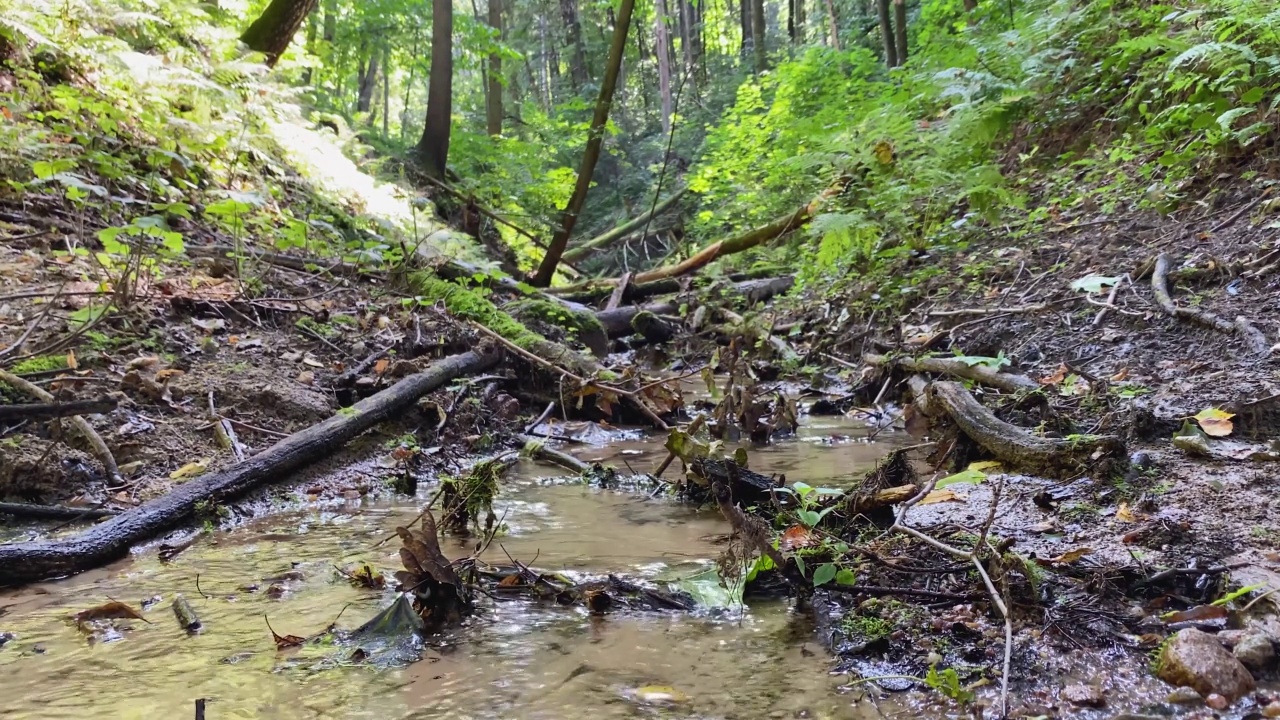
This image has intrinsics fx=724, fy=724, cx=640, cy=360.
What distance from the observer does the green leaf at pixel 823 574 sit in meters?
2.48

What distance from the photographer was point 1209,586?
2.19 meters

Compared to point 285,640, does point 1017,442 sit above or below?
above

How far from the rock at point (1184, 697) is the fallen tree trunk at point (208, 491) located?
3646 millimetres

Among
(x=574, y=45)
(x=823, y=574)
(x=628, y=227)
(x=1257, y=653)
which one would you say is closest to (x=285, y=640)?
(x=823, y=574)

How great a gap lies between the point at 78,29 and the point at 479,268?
4.67m

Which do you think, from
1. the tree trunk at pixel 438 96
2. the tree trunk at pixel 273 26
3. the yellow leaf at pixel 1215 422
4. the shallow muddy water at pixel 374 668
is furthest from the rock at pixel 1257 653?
the tree trunk at pixel 438 96

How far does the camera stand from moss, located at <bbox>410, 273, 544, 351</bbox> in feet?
21.2

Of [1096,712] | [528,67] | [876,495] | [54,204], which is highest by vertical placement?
[528,67]

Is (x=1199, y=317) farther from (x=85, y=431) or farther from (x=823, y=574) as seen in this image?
(x=85, y=431)

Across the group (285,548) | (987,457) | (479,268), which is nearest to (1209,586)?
(987,457)

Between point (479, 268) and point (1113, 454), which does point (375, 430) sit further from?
point (1113, 454)

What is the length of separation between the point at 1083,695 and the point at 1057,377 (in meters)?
3.47

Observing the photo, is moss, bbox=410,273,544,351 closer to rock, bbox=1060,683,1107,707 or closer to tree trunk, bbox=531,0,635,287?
tree trunk, bbox=531,0,635,287

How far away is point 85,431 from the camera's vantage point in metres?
3.75
